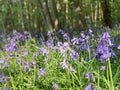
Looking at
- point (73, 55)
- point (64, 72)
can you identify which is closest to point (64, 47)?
point (73, 55)

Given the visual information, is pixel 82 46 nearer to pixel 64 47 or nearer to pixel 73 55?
pixel 73 55

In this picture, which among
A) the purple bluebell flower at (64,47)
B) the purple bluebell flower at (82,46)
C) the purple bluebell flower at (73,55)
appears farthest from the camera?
the purple bluebell flower at (82,46)

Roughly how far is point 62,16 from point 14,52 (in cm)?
2611

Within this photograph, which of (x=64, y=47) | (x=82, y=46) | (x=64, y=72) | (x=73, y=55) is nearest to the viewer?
(x=64, y=47)

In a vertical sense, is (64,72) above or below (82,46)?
below

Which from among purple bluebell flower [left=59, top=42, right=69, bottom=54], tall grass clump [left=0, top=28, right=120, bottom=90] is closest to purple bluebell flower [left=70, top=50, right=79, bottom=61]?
tall grass clump [left=0, top=28, right=120, bottom=90]

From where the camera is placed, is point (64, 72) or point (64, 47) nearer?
point (64, 47)

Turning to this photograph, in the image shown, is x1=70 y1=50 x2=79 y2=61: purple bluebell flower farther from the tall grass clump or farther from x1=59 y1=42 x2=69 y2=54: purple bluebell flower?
x1=59 y1=42 x2=69 y2=54: purple bluebell flower

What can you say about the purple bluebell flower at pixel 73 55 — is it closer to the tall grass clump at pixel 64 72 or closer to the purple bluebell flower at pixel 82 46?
the tall grass clump at pixel 64 72

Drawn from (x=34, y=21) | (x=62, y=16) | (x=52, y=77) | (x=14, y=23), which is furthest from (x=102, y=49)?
(x=14, y=23)

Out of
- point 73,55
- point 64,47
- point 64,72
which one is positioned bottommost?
point 64,72

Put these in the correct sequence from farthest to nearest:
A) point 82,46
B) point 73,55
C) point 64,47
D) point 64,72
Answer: point 82,46 → point 64,72 → point 73,55 → point 64,47

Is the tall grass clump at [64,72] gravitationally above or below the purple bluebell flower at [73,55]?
below

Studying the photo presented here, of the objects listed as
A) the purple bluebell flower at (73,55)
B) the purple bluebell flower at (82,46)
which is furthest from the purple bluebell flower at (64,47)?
the purple bluebell flower at (82,46)
